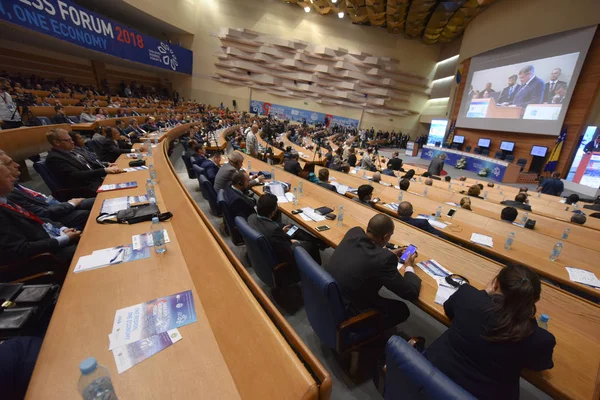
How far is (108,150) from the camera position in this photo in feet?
15.5

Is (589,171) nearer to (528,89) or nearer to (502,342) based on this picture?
(528,89)

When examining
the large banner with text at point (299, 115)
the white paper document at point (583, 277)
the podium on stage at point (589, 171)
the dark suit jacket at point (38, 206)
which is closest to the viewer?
the white paper document at point (583, 277)

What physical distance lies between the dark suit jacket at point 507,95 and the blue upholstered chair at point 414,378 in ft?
47.3

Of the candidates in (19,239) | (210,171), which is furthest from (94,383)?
(210,171)

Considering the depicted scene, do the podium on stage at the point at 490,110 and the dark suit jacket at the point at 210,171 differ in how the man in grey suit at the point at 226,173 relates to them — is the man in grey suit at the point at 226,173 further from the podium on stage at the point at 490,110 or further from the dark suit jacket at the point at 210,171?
the podium on stage at the point at 490,110

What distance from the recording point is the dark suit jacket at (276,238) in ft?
7.10

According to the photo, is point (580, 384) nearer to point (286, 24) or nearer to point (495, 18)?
point (495, 18)

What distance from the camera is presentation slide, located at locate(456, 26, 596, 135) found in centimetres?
910

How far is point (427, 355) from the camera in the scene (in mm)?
1388

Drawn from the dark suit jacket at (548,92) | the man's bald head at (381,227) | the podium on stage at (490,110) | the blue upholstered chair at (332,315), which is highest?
the dark suit jacket at (548,92)

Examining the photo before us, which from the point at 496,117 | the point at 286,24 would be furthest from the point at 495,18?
the point at 286,24

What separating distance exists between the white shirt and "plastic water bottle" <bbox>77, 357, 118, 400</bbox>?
315 inches

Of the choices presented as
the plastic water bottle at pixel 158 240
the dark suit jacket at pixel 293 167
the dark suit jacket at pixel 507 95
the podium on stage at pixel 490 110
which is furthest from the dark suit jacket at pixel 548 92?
the plastic water bottle at pixel 158 240

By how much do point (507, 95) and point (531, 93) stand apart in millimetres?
1111
